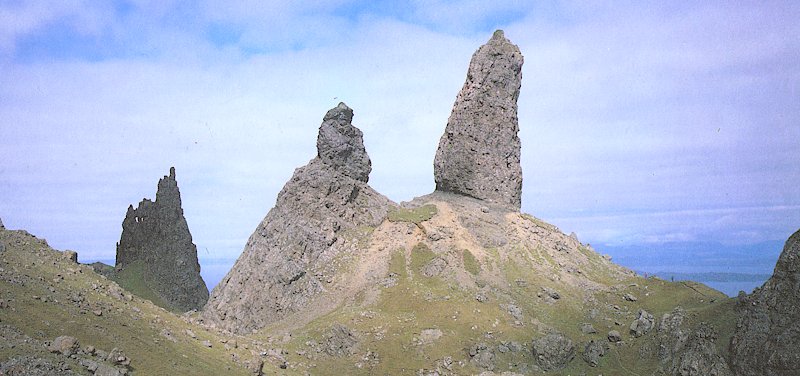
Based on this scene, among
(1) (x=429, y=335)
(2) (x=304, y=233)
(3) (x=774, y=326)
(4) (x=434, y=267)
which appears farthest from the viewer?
(2) (x=304, y=233)

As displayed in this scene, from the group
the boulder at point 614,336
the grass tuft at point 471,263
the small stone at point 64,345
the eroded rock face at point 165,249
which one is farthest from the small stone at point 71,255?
the eroded rock face at point 165,249

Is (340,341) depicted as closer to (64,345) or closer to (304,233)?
(304,233)

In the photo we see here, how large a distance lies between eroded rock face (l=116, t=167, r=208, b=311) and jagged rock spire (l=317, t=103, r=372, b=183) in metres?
50.0

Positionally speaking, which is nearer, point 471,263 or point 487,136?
point 471,263

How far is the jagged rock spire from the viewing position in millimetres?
94625

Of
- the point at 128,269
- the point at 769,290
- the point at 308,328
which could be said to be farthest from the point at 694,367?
the point at 128,269

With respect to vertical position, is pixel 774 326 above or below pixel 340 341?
above

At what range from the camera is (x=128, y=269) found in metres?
128

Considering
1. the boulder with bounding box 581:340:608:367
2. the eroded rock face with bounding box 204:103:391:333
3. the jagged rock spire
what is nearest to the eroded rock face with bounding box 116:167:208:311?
the eroded rock face with bounding box 204:103:391:333

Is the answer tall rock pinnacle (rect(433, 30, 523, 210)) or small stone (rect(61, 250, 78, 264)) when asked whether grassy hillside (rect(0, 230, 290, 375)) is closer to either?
small stone (rect(61, 250, 78, 264))

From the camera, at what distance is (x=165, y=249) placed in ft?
420

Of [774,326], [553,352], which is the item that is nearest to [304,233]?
[553,352]

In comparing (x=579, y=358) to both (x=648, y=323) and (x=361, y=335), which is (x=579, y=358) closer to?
(x=648, y=323)

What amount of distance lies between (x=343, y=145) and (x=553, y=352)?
45.1 m
